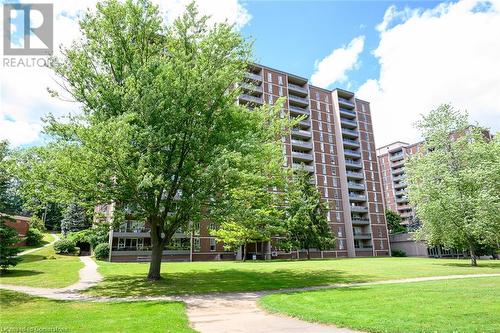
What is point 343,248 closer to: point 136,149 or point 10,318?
point 136,149

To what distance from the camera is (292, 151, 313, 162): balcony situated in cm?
6850

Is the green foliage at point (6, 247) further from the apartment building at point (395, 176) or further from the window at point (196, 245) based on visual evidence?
the apartment building at point (395, 176)

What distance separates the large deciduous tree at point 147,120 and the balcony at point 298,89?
51091 mm

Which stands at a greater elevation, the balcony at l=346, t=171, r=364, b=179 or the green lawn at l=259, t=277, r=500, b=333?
the balcony at l=346, t=171, r=364, b=179

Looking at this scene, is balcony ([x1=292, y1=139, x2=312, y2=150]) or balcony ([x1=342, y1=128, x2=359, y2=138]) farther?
balcony ([x1=342, y1=128, x2=359, y2=138])

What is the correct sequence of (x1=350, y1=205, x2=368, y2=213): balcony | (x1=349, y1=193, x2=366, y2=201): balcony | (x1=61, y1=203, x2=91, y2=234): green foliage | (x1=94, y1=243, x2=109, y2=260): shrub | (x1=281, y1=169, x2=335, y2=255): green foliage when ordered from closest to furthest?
1. (x1=94, y1=243, x2=109, y2=260): shrub
2. (x1=281, y1=169, x2=335, y2=255): green foliage
3. (x1=61, y1=203, x2=91, y2=234): green foliage
4. (x1=350, y1=205, x2=368, y2=213): balcony
5. (x1=349, y1=193, x2=366, y2=201): balcony

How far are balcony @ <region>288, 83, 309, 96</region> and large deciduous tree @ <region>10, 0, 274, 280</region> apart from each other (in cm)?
5109

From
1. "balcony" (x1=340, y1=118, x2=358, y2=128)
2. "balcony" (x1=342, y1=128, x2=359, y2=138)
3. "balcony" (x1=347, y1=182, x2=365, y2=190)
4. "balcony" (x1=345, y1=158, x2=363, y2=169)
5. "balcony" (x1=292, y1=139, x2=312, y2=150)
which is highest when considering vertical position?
"balcony" (x1=340, y1=118, x2=358, y2=128)

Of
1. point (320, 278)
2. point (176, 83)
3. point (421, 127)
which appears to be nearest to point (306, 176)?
point (421, 127)

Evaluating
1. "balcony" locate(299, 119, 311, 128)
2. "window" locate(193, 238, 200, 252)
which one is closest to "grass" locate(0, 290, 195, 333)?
"window" locate(193, 238, 200, 252)

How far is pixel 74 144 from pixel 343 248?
201 feet

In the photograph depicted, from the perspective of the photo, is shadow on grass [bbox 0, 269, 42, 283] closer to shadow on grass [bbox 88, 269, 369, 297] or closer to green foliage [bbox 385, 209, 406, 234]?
shadow on grass [bbox 88, 269, 369, 297]

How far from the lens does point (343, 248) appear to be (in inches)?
2704

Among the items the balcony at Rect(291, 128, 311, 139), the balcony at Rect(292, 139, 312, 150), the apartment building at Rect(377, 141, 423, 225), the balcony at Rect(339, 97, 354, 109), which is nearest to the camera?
the balcony at Rect(292, 139, 312, 150)
